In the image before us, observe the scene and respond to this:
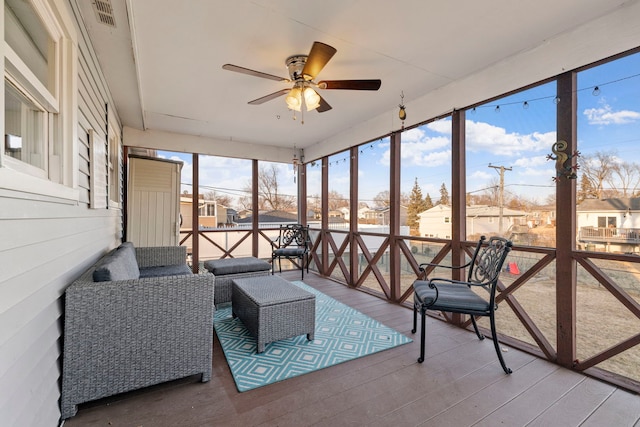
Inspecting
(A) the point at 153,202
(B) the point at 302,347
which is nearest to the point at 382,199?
(B) the point at 302,347

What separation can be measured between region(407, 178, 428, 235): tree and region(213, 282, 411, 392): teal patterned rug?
135cm

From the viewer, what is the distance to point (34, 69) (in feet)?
4.58

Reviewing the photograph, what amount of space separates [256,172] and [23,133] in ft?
14.3

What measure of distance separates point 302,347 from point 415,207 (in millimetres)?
2224

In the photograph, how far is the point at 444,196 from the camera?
329 centimetres

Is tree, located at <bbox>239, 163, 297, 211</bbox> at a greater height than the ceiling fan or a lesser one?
lesser

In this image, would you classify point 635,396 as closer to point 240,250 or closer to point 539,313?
point 539,313

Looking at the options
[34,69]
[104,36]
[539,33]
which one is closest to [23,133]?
[34,69]

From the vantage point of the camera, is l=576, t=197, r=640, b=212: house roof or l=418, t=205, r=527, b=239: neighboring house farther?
l=418, t=205, r=527, b=239: neighboring house

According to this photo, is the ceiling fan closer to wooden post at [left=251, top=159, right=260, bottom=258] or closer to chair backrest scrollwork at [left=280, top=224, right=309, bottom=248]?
wooden post at [left=251, top=159, right=260, bottom=258]

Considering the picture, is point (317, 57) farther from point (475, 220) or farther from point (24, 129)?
point (475, 220)

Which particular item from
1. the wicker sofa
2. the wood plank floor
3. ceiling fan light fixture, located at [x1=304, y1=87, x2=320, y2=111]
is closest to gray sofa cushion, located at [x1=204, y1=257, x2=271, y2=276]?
the wood plank floor

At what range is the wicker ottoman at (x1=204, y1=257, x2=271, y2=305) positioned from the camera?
3.44m

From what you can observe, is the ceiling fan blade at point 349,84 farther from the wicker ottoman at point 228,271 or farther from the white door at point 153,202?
the white door at point 153,202
